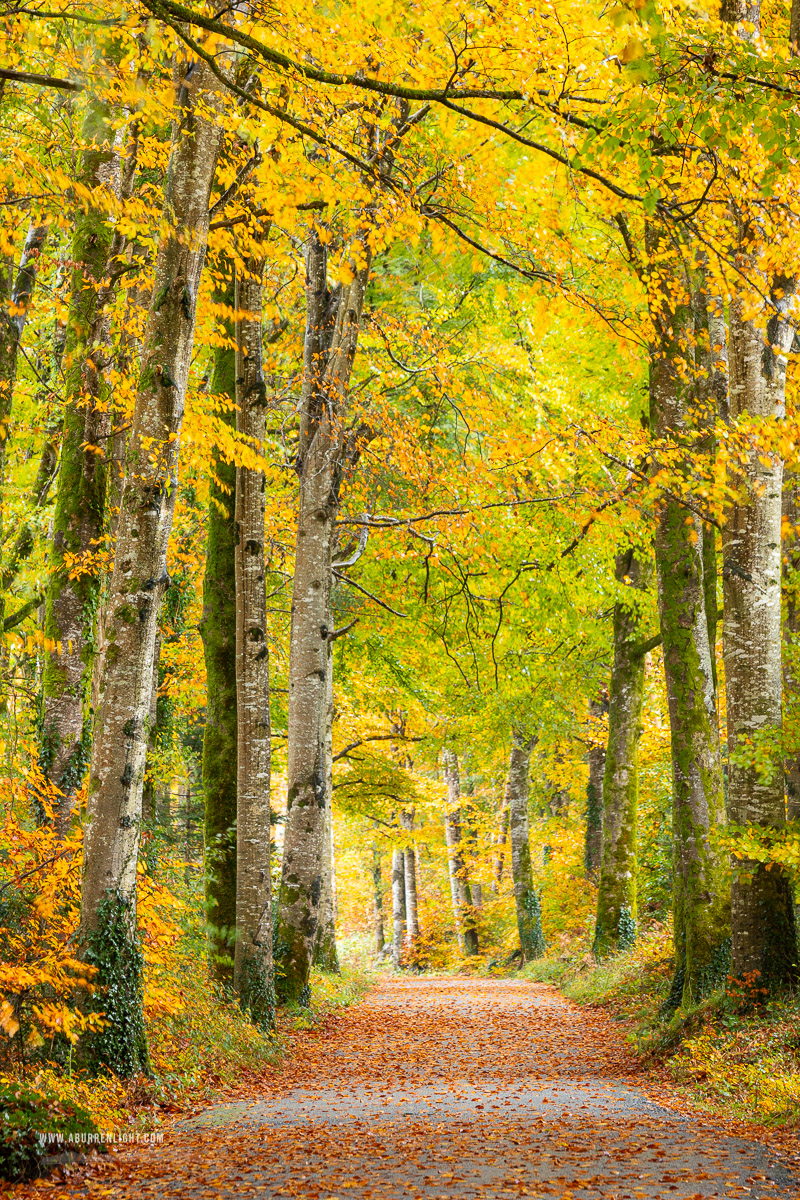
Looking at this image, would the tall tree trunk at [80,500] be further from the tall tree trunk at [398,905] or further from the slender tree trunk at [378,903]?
the slender tree trunk at [378,903]

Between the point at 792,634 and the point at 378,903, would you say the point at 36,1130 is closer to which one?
the point at 792,634

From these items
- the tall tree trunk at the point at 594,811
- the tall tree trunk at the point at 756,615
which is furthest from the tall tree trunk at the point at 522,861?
→ the tall tree trunk at the point at 756,615

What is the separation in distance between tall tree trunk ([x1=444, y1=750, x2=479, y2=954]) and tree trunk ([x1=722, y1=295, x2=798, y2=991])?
18.0 meters

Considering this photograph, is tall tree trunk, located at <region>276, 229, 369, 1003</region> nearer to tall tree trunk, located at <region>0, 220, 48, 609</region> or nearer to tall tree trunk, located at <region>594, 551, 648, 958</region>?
tall tree trunk, located at <region>0, 220, 48, 609</region>

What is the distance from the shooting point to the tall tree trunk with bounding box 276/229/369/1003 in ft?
38.2

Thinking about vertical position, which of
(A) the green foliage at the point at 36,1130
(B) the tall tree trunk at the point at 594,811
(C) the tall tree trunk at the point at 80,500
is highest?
(C) the tall tree trunk at the point at 80,500

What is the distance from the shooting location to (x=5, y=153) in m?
10.5

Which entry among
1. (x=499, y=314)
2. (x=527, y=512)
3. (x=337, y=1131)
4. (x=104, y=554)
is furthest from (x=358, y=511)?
(x=337, y=1131)

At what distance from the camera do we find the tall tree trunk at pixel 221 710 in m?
10.7

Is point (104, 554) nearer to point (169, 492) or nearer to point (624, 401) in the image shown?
point (169, 492)

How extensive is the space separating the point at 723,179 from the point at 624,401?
8.50 m

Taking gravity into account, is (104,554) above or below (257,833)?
above

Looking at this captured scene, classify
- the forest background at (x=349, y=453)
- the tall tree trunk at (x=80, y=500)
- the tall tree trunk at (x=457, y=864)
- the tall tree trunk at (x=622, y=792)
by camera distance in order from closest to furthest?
the forest background at (x=349, y=453) < the tall tree trunk at (x=80, y=500) < the tall tree trunk at (x=622, y=792) < the tall tree trunk at (x=457, y=864)

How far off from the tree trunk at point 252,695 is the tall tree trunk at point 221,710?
11.6 inches
